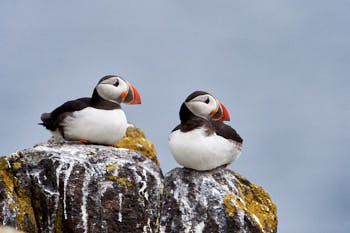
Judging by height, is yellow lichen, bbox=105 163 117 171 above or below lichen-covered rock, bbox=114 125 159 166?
below

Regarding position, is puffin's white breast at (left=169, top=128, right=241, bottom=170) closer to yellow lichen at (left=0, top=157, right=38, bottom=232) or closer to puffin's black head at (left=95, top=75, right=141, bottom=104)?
puffin's black head at (left=95, top=75, right=141, bottom=104)

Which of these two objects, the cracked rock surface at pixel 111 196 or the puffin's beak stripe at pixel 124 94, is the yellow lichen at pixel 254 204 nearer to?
the cracked rock surface at pixel 111 196

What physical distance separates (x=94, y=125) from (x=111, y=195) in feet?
4.01

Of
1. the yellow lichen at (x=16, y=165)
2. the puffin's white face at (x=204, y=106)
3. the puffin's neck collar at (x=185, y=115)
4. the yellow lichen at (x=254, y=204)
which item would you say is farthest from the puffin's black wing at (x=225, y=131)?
the yellow lichen at (x=16, y=165)

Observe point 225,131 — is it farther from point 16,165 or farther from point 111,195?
point 16,165

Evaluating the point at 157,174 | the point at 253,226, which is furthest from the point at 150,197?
the point at 253,226

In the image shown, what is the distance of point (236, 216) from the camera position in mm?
7656

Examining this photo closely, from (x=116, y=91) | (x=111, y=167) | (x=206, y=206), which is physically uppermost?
(x=116, y=91)

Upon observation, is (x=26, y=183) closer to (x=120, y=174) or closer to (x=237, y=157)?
(x=120, y=174)

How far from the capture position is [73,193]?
24.1 ft

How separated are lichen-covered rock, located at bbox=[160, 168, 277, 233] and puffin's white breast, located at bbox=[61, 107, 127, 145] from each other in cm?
116

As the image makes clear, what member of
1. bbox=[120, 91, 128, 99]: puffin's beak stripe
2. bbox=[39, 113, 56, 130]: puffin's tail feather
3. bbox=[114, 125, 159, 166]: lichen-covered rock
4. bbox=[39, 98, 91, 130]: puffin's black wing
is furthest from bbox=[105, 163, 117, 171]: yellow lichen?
bbox=[114, 125, 159, 166]: lichen-covered rock

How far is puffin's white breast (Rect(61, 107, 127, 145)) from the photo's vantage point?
26.6ft

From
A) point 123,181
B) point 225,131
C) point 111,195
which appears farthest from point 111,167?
point 225,131
